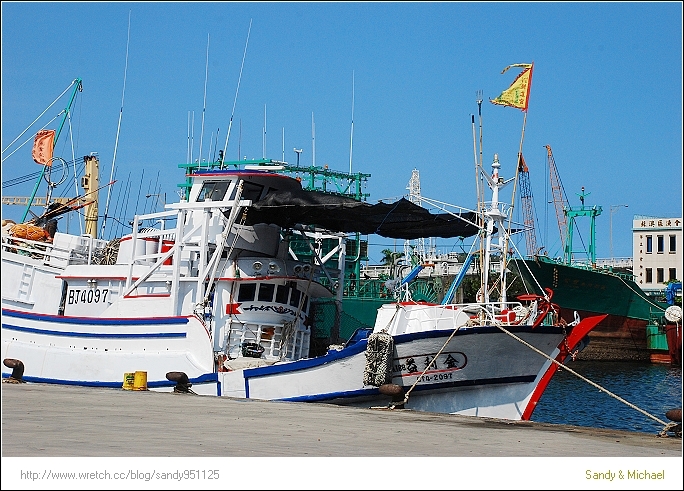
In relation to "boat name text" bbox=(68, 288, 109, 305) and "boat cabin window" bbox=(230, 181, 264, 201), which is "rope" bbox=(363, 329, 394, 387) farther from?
"boat name text" bbox=(68, 288, 109, 305)

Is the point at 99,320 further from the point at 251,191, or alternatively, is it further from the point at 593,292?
the point at 593,292

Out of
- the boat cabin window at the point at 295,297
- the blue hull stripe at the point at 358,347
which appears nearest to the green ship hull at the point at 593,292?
the boat cabin window at the point at 295,297

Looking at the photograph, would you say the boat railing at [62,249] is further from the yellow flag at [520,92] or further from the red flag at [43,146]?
the yellow flag at [520,92]

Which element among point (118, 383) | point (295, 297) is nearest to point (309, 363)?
point (295, 297)

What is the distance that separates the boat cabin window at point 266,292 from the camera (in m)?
22.3

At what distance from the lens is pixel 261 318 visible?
22.3 meters

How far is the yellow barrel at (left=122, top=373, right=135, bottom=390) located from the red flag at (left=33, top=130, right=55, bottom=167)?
42.2 ft

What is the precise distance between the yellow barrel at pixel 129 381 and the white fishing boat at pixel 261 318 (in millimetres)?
54

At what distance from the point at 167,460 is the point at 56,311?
63.3ft

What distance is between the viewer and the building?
76.0 meters

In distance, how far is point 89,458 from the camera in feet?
23.2

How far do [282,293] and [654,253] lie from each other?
2480 inches

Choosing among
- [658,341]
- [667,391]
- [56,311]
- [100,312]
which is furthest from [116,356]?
[658,341]

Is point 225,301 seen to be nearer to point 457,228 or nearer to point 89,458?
point 457,228
